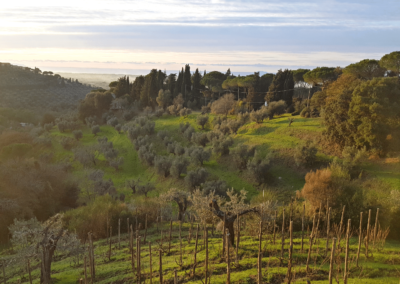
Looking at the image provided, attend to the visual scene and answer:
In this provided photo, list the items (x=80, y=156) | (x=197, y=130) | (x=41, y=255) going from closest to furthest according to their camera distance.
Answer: (x=41, y=255) → (x=80, y=156) → (x=197, y=130)

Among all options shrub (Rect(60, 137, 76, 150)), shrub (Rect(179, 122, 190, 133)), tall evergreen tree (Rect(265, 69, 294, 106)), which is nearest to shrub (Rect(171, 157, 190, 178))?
shrub (Rect(179, 122, 190, 133))

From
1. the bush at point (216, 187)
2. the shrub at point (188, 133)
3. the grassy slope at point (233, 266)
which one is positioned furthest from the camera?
the shrub at point (188, 133)

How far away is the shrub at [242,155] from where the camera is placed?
104ft

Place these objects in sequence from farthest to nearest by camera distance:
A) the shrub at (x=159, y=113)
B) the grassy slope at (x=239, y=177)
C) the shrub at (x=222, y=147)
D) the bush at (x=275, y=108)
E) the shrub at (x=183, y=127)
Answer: the shrub at (x=159, y=113)
the shrub at (x=183, y=127)
the bush at (x=275, y=108)
the shrub at (x=222, y=147)
the grassy slope at (x=239, y=177)

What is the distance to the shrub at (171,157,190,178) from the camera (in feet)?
104

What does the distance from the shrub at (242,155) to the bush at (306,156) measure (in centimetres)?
572

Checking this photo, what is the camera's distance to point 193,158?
110 ft

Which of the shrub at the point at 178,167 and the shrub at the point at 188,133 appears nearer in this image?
the shrub at the point at 178,167

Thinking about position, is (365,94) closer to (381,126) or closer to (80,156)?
(381,126)

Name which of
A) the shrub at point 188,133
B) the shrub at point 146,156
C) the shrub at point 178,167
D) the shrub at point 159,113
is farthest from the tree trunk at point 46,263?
the shrub at point 159,113

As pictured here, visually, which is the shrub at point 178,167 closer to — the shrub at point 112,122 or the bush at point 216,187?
the bush at point 216,187

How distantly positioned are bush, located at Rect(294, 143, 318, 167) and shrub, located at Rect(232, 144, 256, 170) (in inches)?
225

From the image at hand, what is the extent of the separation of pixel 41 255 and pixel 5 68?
127724 millimetres

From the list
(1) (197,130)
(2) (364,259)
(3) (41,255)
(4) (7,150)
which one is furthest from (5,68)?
(2) (364,259)
